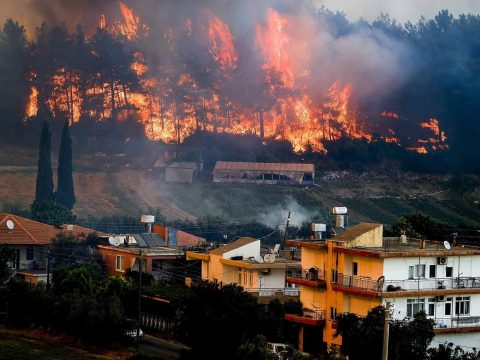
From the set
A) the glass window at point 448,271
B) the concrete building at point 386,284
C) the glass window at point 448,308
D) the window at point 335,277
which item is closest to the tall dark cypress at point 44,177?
the concrete building at point 386,284

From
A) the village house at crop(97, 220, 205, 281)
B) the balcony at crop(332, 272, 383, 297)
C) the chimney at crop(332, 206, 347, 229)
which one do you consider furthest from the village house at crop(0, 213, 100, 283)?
the balcony at crop(332, 272, 383, 297)

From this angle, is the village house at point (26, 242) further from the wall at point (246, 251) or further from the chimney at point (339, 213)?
the chimney at point (339, 213)

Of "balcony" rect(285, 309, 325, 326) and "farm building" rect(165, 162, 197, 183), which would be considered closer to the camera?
"balcony" rect(285, 309, 325, 326)

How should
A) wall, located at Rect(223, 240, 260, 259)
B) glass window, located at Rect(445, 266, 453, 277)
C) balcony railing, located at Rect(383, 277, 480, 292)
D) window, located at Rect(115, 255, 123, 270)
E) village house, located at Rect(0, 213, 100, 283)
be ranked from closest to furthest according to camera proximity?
balcony railing, located at Rect(383, 277, 480, 292) < glass window, located at Rect(445, 266, 453, 277) < wall, located at Rect(223, 240, 260, 259) < window, located at Rect(115, 255, 123, 270) < village house, located at Rect(0, 213, 100, 283)

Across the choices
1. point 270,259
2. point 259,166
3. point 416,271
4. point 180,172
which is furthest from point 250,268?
point 259,166

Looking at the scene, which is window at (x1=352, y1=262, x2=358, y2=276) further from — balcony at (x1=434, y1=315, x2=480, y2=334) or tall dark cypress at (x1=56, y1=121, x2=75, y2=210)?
tall dark cypress at (x1=56, y1=121, x2=75, y2=210)

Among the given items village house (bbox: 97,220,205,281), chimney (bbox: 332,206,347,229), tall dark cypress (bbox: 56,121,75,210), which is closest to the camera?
chimney (bbox: 332,206,347,229)

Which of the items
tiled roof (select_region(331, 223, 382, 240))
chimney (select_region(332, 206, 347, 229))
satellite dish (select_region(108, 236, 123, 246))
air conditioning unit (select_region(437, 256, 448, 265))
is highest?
chimney (select_region(332, 206, 347, 229))

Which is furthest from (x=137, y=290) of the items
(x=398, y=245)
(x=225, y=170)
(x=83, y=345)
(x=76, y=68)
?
(x=76, y=68)

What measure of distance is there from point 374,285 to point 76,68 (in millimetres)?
99266

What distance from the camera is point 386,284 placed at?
5516cm

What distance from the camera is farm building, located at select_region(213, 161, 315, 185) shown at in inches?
5305

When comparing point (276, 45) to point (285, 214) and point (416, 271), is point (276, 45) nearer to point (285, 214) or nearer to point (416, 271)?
point (285, 214)

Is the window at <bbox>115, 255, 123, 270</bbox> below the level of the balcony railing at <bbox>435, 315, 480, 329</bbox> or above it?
above
